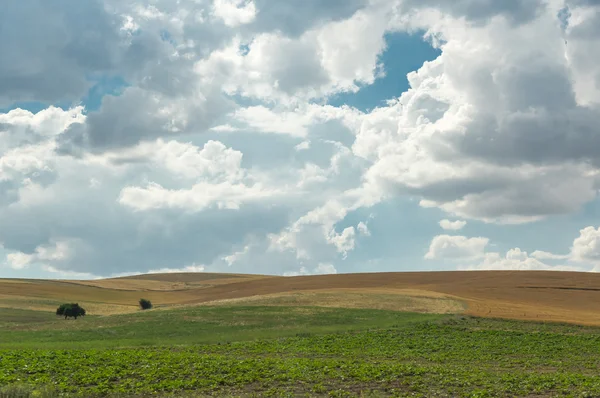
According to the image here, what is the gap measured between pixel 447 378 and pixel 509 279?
282 feet

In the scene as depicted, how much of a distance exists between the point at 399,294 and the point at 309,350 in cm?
4483

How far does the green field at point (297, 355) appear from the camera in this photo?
2714 centimetres

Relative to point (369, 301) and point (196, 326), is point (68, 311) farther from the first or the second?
point (369, 301)

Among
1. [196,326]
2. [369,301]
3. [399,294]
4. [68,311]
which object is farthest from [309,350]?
[399,294]

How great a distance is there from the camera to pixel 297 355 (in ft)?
128

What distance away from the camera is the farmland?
27.3 metres

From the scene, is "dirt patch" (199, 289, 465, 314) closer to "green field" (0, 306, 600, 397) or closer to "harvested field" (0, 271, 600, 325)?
"harvested field" (0, 271, 600, 325)

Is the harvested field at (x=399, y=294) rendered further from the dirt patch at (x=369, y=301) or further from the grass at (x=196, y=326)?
the grass at (x=196, y=326)

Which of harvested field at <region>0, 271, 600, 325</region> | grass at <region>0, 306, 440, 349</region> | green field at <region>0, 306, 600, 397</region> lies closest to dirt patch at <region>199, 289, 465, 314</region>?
harvested field at <region>0, 271, 600, 325</region>

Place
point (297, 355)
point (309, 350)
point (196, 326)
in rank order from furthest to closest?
point (196, 326)
point (309, 350)
point (297, 355)

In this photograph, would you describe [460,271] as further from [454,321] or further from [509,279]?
[454,321]

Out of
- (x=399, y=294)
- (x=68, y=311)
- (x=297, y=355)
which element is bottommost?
(x=297, y=355)

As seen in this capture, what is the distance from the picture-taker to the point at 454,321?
5731 centimetres

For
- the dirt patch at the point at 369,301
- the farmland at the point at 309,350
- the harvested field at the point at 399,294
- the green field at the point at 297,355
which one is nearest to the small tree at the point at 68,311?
the farmland at the point at 309,350
